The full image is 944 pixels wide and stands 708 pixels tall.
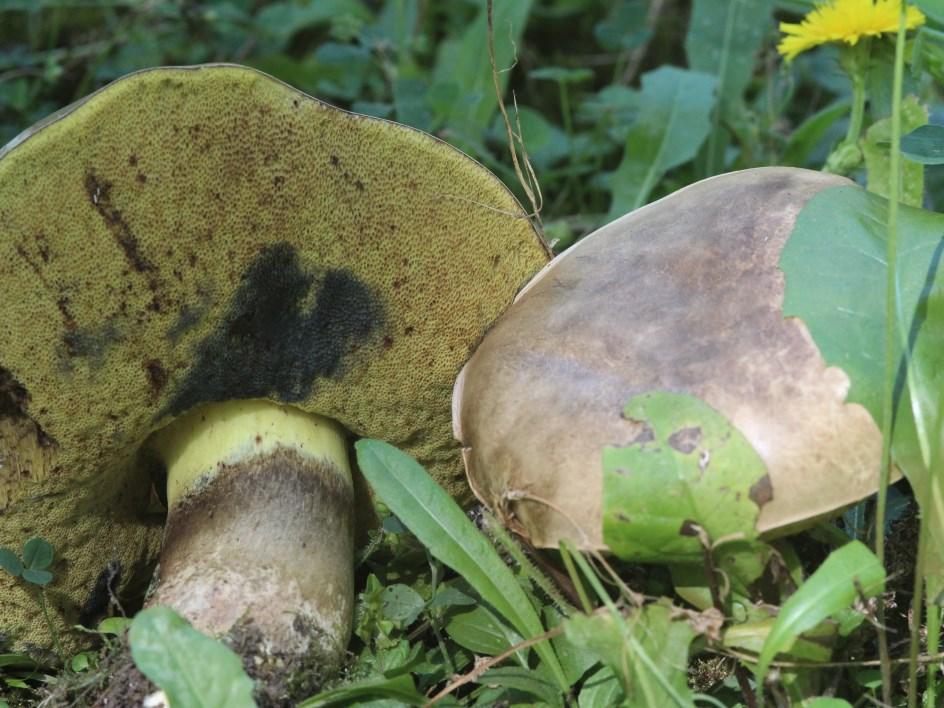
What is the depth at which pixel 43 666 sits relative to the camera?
1.53 meters

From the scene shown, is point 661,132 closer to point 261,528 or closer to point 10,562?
point 261,528

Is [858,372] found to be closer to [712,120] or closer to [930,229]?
[930,229]

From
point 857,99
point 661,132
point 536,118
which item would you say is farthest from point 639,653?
point 536,118

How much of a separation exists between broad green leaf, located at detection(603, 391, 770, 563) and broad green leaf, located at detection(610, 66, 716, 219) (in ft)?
3.87

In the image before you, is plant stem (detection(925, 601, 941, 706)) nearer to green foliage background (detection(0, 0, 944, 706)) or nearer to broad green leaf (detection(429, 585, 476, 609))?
green foliage background (detection(0, 0, 944, 706))

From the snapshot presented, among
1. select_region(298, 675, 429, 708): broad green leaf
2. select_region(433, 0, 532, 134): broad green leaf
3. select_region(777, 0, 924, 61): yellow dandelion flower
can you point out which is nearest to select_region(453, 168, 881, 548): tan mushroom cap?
select_region(298, 675, 429, 708): broad green leaf

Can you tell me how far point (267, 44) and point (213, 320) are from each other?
2078mm

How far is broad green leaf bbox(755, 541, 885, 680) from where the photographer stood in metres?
0.98

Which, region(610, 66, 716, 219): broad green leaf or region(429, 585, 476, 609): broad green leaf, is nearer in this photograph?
region(429, 585, 476, 609): broad green leaf

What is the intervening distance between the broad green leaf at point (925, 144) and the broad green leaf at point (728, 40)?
1.09 m

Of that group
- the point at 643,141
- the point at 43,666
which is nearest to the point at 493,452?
the point at 43,666

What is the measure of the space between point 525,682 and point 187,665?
0.37 metres

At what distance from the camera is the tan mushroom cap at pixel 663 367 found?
1.00 m

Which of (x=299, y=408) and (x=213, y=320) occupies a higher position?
(x=213, y=320)
